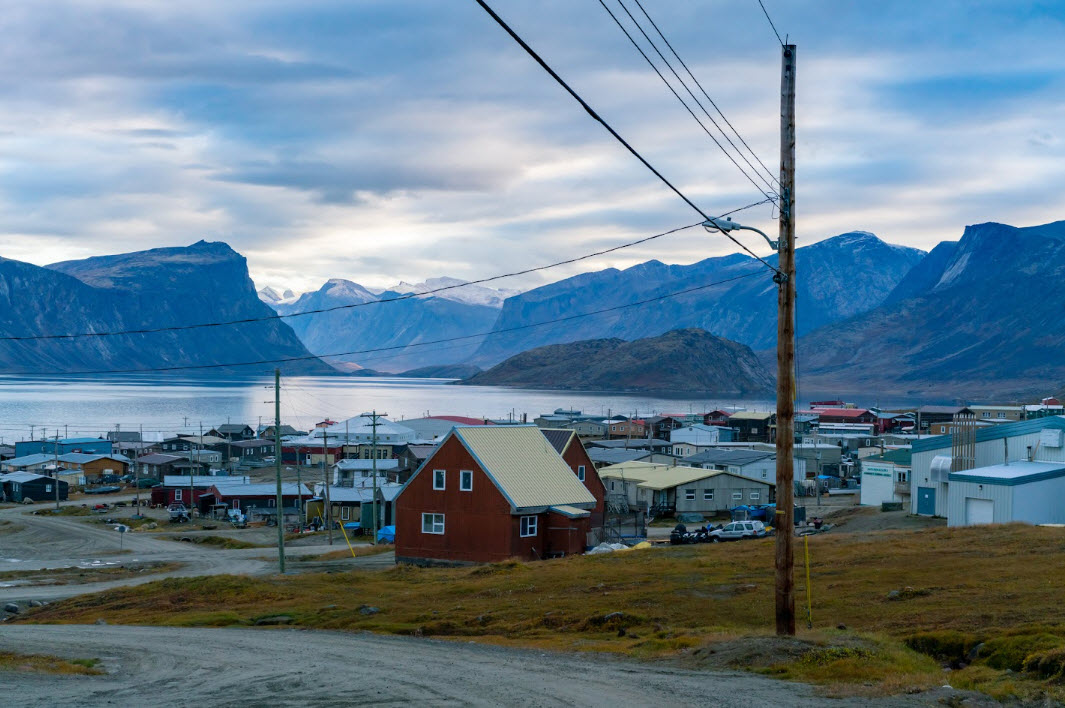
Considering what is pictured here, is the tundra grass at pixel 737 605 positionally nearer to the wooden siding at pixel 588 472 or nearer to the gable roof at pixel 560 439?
the wooden siding at pixel 588 472

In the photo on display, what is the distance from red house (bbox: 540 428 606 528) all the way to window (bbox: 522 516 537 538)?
801 cm

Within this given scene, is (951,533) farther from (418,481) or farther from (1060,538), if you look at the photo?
(418,481)

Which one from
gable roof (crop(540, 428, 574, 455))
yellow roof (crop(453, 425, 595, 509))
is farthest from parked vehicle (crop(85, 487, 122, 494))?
yellow roof (crop(453, 425, 595, 509))

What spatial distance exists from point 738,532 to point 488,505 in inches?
560

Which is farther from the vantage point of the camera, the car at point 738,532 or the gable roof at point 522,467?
the car at point 738,532

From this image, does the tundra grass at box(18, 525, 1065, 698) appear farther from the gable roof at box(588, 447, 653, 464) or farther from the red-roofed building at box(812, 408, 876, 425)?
the red-roofed building at box(812, 408, 876, 425)

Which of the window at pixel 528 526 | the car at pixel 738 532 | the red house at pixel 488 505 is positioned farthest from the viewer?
the car at pixel 738 532

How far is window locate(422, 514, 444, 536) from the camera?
45.4 metres

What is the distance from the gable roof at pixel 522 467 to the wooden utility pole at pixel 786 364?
25716 mm

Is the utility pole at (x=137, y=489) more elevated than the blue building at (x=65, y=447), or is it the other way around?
the blue building at (x=65, y=447)

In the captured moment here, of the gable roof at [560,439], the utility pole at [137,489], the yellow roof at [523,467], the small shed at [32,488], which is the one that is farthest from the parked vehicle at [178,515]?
the yellow roof at [523,467]

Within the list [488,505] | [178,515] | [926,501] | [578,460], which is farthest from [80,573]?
[926,501]

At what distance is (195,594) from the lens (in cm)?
3534

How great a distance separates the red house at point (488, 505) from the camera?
143ft
